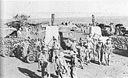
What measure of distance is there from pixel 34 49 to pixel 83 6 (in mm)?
2475

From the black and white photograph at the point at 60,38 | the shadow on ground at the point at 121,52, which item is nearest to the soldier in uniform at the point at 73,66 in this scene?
the black and white photograph at the point at 60,38

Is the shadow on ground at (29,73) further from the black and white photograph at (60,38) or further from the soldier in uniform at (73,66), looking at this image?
the soldier in uniform at (73,66)

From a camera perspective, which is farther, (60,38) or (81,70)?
(60,38)

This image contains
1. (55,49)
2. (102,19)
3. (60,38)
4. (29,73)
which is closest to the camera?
(55,49)

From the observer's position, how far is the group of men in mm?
8363

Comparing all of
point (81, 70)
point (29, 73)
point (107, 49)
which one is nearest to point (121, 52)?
point (107, 49)

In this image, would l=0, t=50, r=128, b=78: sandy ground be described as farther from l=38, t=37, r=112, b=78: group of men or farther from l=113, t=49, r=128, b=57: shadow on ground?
l=113, t=49, r=128, b=57: shadow on ground

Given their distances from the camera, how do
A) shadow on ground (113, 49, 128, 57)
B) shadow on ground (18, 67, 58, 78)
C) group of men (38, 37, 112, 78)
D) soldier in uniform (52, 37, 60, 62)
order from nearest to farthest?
group of men (38, 37, 112, 78) → soldier in uniform (52, 37, 60, 62) → shadow on ground (18, 67, 58, 78) → shadow on ground (113, 49, 128, 57)

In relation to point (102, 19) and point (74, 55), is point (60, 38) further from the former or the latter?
point (102, 19)

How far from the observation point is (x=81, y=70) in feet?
31.3

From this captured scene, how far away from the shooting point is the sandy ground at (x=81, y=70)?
8734 millimetres

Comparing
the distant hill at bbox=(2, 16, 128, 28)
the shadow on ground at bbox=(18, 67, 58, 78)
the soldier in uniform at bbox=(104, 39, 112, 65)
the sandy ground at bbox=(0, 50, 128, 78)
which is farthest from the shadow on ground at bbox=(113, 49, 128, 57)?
the shadow on ground at bbox=(18, 67, 58, 78)

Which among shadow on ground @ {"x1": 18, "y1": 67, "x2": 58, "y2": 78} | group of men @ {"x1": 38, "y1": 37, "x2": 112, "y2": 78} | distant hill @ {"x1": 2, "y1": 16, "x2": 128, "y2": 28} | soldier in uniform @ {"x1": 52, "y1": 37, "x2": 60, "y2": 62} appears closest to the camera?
group of men @ {"x1": 38, "y1": 37, "x2": 112, "y2": 78}

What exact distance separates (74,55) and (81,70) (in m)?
1.04
